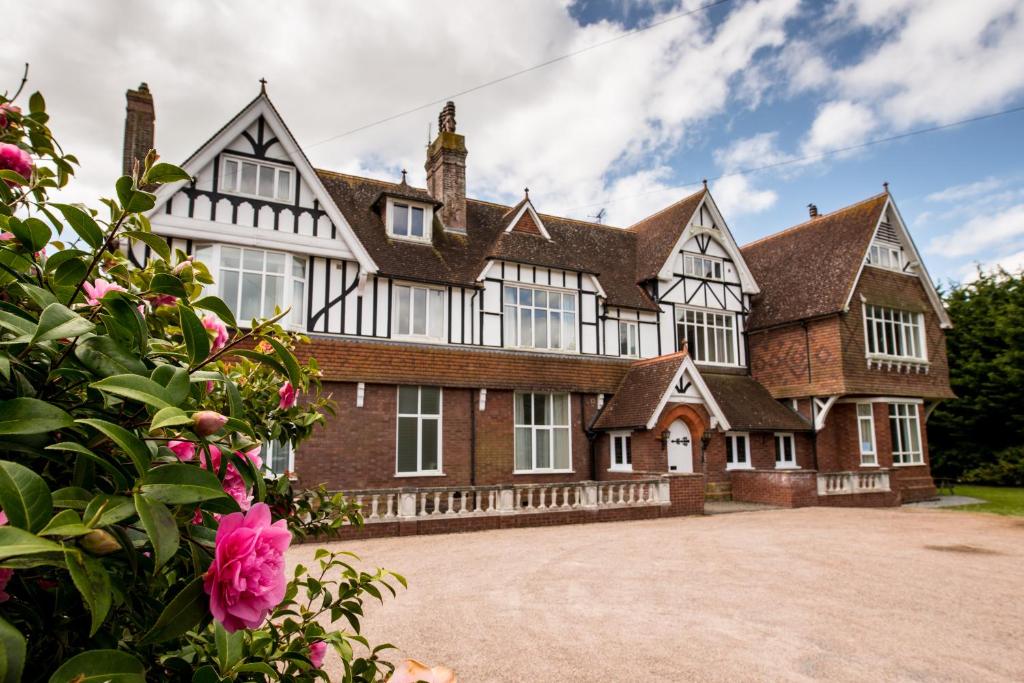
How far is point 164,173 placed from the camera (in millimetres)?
1534

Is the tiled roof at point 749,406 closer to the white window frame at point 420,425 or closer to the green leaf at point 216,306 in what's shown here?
the white window frame at point 420,425

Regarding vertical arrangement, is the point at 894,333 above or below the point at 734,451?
above

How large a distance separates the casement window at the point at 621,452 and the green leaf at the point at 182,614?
1749 centimetres

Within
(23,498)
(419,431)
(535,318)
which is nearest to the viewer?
(23,498)

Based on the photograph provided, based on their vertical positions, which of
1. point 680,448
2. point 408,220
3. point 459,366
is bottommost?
point 680,448

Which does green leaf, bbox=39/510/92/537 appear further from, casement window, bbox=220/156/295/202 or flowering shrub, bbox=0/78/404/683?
casement window, bbox=220/156/295/202

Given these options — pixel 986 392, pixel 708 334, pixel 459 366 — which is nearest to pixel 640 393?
pixel 708 334

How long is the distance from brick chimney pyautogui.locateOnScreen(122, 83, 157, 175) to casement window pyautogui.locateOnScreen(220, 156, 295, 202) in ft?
8.57

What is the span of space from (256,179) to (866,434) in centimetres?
2163

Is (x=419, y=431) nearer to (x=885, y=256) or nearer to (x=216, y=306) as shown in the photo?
(x=216, y=306)

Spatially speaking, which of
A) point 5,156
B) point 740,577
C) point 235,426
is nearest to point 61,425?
point 235,426

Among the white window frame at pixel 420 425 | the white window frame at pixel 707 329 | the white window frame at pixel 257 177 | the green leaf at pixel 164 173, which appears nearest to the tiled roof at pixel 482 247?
the white window frame at pixel 707 329

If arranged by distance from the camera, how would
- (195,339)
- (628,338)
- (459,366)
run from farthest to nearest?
1. (628,338)
2. (459,366)
3. (195,339)

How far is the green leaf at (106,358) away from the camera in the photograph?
4.01 feet
